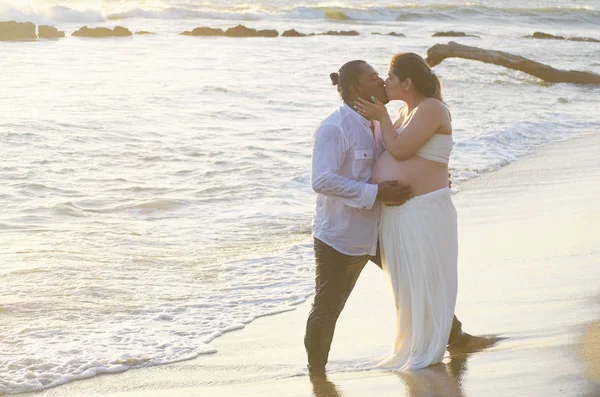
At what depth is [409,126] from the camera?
4.73 m

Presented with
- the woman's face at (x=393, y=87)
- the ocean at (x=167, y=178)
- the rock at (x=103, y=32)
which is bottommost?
the ocean at (x=167, y=178)

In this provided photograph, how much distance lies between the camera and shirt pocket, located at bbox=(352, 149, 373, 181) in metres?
4.78

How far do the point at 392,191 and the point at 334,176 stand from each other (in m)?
0.31

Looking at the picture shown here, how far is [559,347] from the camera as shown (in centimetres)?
473

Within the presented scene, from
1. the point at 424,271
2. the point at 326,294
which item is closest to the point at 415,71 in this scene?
the point at 424,271

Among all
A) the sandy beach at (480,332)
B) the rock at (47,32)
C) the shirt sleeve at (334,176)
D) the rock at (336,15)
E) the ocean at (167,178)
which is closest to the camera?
the sandy beach at (480,332)

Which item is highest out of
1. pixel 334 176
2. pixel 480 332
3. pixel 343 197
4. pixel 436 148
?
pixel 436 148

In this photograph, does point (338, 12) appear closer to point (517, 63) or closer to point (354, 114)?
point (517, 63)

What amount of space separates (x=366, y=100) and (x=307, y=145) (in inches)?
361

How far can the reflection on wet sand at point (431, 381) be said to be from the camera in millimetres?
4238

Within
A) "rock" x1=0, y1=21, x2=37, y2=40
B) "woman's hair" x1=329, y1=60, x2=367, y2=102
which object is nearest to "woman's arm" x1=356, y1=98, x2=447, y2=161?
"woman's hair" x1=329, y1=60, x2=367, y2=102

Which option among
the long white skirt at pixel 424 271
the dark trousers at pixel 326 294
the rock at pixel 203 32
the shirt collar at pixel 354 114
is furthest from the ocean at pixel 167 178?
the rock at pixel 203 32

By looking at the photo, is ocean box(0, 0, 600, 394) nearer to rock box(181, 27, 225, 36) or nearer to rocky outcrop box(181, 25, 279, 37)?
rocky outcrop box(181, 25, 279, 37)

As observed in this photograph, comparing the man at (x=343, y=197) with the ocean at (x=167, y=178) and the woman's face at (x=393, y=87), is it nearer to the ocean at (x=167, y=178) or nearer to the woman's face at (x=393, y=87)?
the woman's face at (x=393, y=87)
